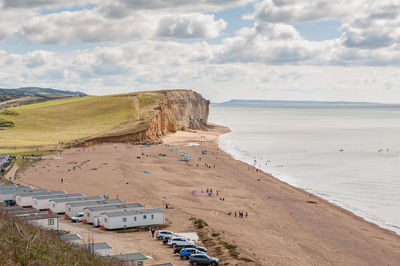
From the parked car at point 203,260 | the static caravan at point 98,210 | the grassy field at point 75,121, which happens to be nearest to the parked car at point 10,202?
the static caravan at point 98,210

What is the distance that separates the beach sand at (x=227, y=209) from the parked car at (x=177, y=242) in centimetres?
70

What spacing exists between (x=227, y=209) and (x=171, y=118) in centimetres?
8165

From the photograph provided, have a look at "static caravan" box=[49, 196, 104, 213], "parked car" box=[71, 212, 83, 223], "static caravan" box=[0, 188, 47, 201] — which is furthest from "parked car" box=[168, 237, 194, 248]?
"static caravan" box=[0, 188, 47, 201]

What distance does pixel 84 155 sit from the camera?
69.5m

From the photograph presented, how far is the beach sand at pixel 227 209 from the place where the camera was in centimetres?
2856

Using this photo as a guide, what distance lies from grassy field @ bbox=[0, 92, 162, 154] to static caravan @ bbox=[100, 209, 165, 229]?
43808mm

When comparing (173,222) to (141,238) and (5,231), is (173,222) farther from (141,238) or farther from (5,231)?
(5,231)

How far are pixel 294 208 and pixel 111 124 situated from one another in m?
66.5

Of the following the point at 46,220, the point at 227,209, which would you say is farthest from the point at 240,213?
the point at 46,220

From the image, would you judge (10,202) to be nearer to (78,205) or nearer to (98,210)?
(78,205)

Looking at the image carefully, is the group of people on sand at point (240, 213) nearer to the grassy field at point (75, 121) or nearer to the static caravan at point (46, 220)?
the static caravan at point (46, 220)

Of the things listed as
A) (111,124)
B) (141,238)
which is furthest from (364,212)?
(111,124)

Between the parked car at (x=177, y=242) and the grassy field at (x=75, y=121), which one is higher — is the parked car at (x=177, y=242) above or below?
below

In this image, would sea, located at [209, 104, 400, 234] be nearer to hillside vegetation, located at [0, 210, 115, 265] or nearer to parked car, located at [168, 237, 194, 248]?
parked car, located at [168, 237, 194, 248]
